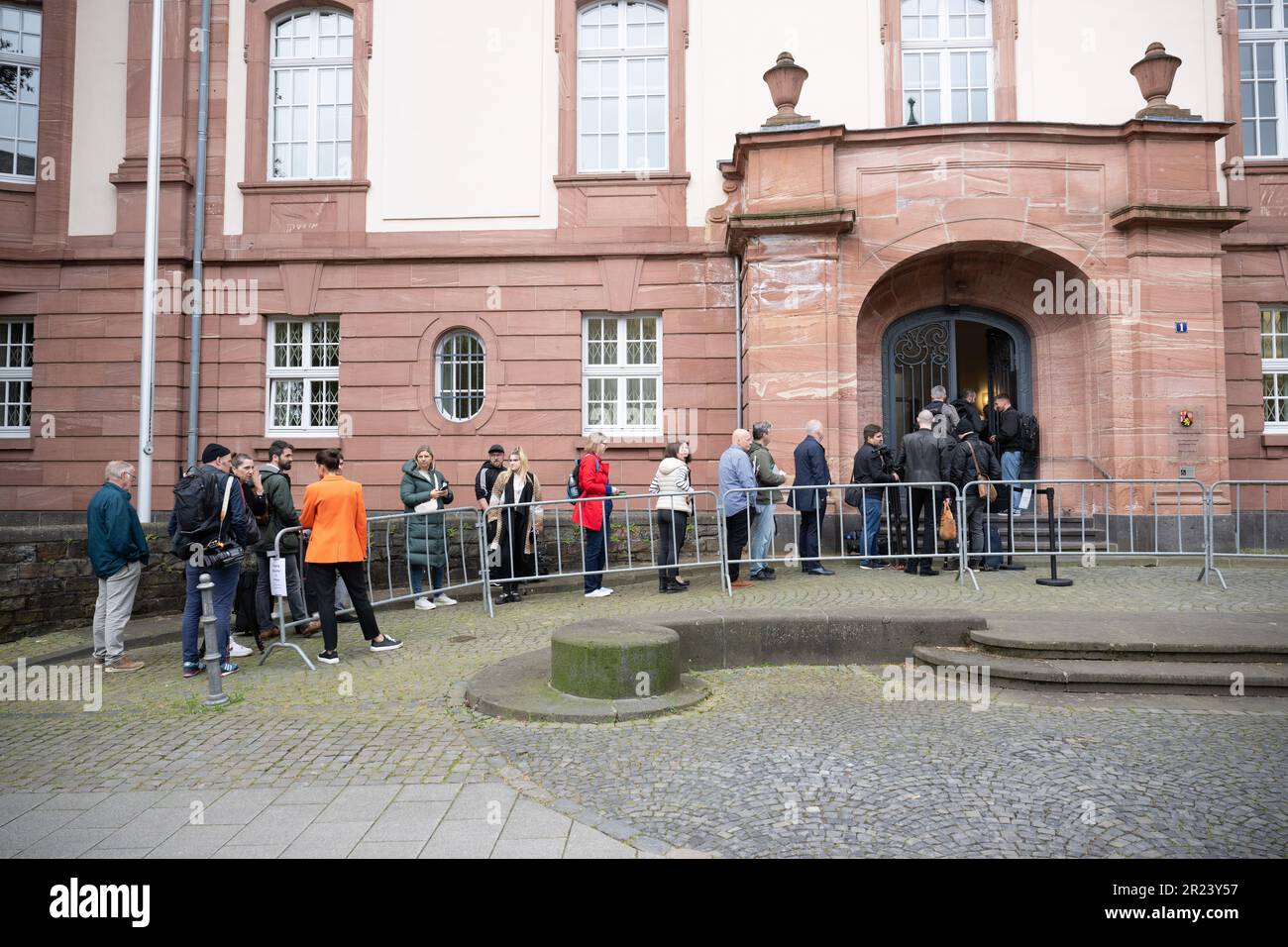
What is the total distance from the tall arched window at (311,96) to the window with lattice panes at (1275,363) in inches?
603

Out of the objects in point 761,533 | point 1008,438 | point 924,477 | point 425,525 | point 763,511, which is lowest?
point 761,533

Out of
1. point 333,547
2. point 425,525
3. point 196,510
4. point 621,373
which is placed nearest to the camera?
point 196,510

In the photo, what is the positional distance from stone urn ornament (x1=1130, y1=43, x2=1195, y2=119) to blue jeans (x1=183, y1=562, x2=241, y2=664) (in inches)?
500

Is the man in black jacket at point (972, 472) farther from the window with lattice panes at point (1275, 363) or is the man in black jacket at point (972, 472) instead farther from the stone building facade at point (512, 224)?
the window with lattice panes at point (1275, 363)

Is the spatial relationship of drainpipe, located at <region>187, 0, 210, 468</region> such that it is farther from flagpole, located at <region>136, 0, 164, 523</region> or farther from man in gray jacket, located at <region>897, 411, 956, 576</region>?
man in gray jacket, located at <region>897, 411, 956, 576</region>

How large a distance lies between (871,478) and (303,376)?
31.4ft

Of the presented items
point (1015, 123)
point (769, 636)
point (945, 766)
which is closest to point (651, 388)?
point (1015, 123)

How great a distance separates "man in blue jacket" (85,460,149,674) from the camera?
282 inches

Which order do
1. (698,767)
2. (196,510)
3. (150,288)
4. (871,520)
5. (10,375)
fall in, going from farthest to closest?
(10,375) → (150,288) → (871,520) → (196,510) → (698,767)

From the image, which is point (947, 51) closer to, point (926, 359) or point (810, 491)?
point (926, 359)

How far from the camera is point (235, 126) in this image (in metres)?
14.4

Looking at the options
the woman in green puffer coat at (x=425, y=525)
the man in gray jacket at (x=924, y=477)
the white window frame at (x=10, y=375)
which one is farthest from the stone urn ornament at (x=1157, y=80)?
the white window frame at (x=10, y=375)

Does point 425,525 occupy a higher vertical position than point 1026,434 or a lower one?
lower

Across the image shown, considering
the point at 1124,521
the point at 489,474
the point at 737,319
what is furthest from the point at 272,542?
the point at 1124,521
